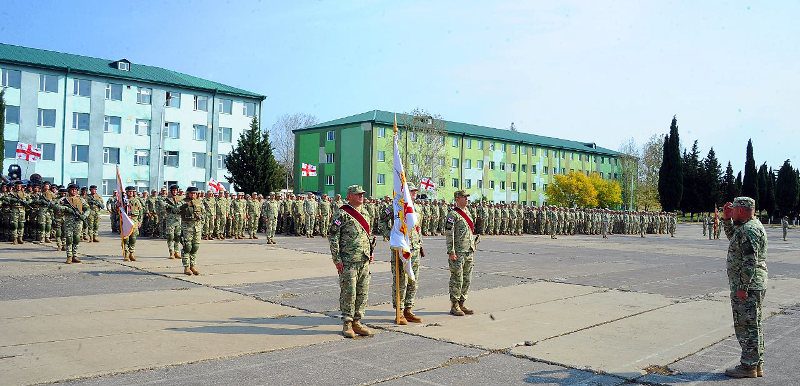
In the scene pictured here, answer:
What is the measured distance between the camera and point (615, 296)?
11.9 m

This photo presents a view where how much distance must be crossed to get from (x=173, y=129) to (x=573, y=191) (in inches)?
1903

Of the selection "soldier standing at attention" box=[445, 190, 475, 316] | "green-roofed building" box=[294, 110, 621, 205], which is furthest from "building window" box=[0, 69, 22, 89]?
"soldier standing at attention" box=[445, 190, 475, 316]

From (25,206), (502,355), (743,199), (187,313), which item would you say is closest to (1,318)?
(187,313)

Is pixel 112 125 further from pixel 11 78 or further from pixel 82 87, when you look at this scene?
pixel 11 78

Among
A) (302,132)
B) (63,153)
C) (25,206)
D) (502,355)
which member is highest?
(302,132)

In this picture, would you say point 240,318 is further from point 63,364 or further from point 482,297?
point 482,297

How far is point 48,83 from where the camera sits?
161ft

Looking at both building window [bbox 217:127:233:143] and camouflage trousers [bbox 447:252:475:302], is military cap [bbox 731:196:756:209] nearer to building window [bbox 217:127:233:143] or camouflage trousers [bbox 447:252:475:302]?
camouflage trousers [bbox 447:252:475:302]

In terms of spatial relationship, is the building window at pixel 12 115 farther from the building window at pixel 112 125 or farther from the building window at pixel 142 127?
the building window at pixel 142 127

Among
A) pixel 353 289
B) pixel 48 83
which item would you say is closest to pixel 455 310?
pixel 353 289

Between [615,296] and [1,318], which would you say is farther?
[615,296]

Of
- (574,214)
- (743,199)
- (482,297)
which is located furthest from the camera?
(574,214)

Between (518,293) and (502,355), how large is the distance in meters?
4.91

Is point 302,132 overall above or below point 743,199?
above
